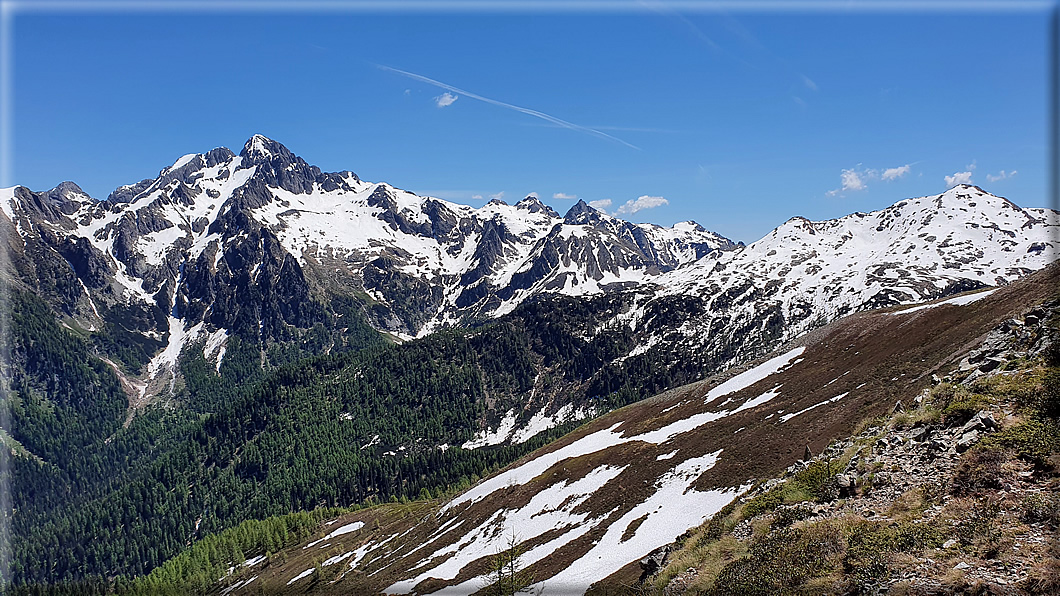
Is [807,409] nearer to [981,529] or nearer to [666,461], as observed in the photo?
[666,461]

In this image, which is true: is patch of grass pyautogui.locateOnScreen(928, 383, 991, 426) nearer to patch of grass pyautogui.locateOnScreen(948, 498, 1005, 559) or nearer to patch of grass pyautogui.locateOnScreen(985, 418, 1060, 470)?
patch of grass pyautogui.locateOnScreen(985, 418, 1060, 470)

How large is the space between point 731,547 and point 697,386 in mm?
80712

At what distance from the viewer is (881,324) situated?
8162 cm

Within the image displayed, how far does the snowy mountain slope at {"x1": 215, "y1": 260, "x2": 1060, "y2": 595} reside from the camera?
144 feet

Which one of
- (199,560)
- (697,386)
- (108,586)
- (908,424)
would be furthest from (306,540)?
(908,424)

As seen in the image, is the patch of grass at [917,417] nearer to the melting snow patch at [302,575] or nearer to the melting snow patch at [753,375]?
the melting snow patch at [753,375]

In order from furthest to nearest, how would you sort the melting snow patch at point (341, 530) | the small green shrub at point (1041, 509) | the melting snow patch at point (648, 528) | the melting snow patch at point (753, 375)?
the melting snow patch at point (341, 530)
the melting snow patch at point (753, 375)
the melting snow patch at point (648, 528)
the small green shrub at point (1041, 509)

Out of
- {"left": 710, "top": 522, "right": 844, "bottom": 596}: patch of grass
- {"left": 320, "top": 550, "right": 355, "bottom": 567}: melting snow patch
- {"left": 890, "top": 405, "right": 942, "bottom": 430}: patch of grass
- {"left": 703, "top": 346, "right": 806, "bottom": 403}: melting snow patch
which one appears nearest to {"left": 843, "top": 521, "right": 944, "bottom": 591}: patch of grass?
{"left": 710, "top": 522, "right": 844, "bottom": 596}: patch of grass

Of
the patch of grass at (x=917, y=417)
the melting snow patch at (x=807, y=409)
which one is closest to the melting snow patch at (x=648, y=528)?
the melting snow patch at (x=807, y=409)

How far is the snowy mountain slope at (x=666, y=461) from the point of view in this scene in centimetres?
4381

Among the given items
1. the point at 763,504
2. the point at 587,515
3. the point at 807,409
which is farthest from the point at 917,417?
the point at 587,515

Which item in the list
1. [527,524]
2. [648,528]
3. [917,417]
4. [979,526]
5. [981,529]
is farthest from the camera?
[527,524]

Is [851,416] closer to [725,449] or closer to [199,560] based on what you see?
[725,449]

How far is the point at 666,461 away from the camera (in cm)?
5866
